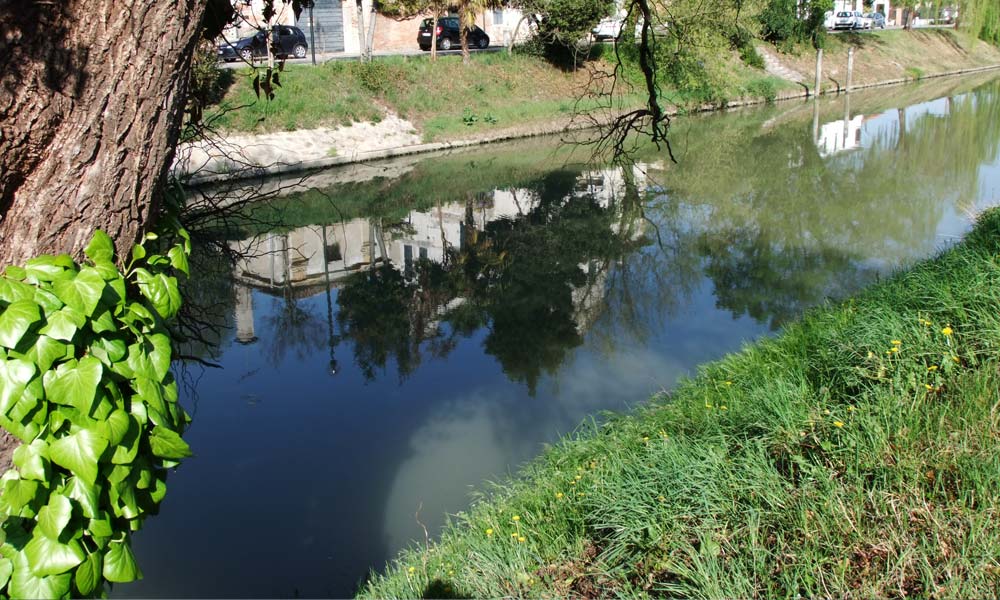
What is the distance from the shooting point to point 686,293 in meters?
10.6

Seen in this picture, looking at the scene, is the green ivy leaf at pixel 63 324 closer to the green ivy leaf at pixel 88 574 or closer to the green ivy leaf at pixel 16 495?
the green ivy leaf at pixel 16 495

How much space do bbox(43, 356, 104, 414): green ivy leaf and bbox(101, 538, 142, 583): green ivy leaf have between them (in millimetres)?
385

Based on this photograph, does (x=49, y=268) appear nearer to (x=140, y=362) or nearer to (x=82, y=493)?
(x=140, y=362)

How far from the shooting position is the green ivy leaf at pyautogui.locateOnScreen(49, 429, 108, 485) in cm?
204

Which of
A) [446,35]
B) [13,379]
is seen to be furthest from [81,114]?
[446,35]

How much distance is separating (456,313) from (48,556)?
27.2 feet

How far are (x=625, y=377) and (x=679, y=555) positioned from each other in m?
4.54

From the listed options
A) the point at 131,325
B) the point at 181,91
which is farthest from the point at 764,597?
the point at 181,91

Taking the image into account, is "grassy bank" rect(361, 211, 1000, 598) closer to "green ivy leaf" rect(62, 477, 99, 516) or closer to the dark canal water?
the dark canal water

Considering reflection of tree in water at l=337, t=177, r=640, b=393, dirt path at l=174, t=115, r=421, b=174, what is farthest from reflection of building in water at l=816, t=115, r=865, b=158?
dirt path at l=174, t=115, r=421, b=174

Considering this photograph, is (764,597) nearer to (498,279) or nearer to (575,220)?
(498,279)

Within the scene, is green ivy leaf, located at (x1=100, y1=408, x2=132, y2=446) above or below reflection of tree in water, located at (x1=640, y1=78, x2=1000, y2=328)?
above

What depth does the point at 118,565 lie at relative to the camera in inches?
85.8

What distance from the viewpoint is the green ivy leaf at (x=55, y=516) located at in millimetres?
2031
